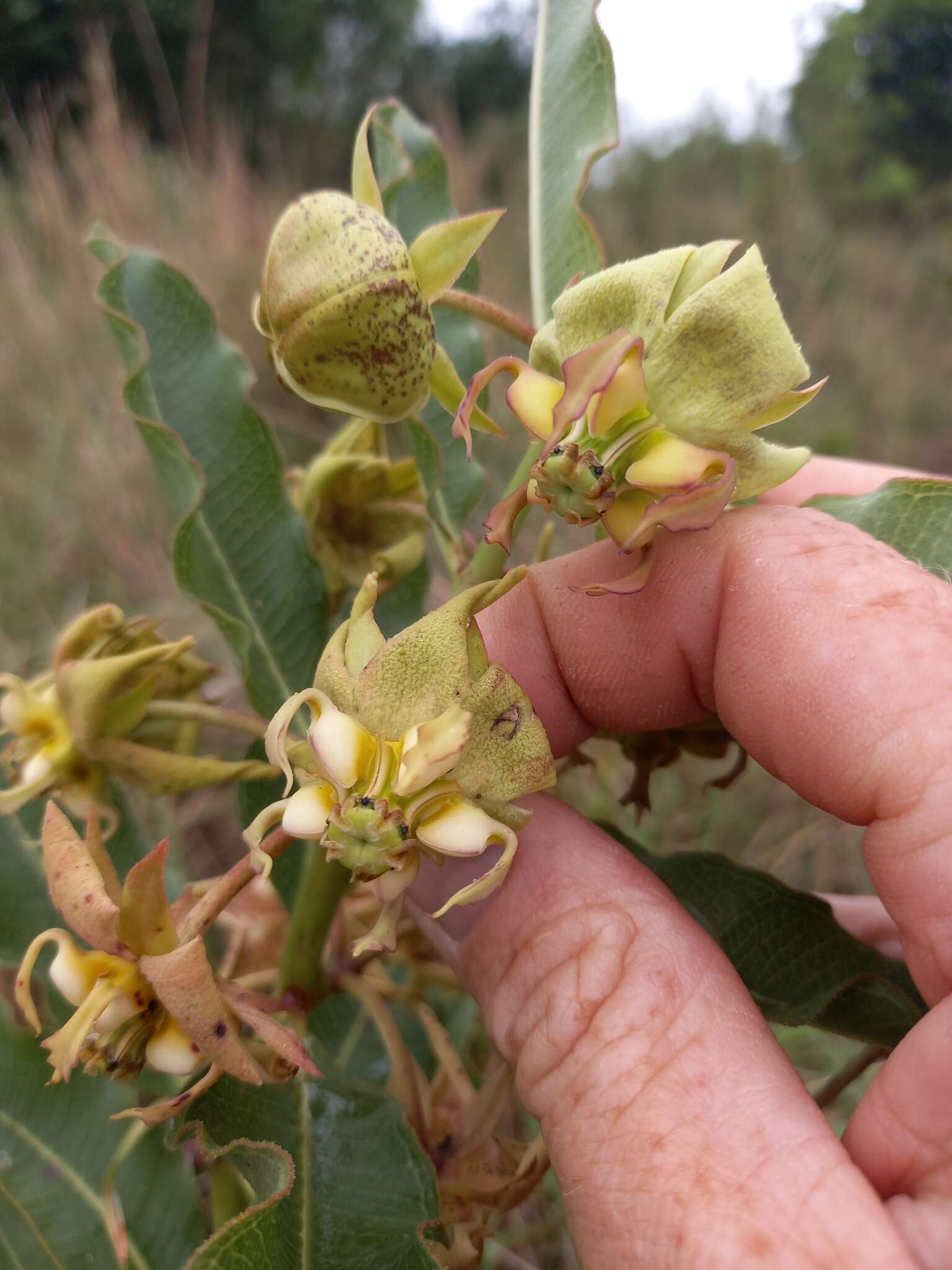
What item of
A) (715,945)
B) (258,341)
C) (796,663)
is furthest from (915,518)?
(258,341)

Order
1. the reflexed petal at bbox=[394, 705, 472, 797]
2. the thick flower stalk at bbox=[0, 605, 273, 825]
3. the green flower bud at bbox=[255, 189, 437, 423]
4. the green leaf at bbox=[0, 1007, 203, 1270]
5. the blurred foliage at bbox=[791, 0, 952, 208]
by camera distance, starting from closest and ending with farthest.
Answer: the reflexed petal at bbox=[394, 705, 472, 797] < the green flower bud at bbox=[255, 189, 437, 423] < the thick flower stalk at bbox=[0, 605, 273, 825] < the green leaf at bbox=[0, 1007, 203, 1270] < the blurred foliage at bbox=[791, 0, 952, 208]

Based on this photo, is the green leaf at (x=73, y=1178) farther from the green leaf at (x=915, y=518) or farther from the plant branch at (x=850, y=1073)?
the green leaf at (x=915, y=518)

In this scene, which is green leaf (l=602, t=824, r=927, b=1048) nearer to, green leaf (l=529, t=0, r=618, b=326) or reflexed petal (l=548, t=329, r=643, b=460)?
reflexed petal (l=548, t=329, r=643, b=460)

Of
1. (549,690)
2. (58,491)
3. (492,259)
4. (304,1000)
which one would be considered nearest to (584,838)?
(549,690)

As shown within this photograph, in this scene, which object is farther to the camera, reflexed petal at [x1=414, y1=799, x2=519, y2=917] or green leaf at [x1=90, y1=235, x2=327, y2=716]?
green leaf at [x1=90, y1=235, x2=327, y2=716]

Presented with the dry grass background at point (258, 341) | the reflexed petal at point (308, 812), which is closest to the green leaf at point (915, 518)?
the reflexed petal at point (308, 812)

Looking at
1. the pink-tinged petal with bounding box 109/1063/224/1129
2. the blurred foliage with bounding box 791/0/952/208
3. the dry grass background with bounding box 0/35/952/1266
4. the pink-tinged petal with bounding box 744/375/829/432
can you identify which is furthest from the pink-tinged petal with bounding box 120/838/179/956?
the blurred foliage with bounding box 791/0/952/208
